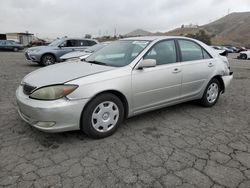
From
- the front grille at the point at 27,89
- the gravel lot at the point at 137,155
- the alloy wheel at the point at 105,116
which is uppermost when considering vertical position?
the front grille at the point at 27,89

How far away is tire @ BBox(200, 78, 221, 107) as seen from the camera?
193 inches

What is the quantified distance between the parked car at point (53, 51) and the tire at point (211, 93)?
876 centimetres

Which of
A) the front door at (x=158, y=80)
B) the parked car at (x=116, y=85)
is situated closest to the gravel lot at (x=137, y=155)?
the parked car at (x=116, y=85)

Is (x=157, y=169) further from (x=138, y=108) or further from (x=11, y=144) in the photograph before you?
(x=11, y=144)

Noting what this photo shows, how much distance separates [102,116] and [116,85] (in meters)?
0.50

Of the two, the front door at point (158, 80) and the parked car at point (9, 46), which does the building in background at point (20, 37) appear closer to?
the parked car at point (9, 46)

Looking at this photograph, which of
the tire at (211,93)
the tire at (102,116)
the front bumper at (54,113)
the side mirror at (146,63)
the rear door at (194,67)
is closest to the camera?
the front bumper at (54,113)

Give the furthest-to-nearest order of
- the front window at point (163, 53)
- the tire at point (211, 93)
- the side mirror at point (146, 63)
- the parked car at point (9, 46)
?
the parked car at point (9, 46) → the tire at point (211, 93) → the front window at point (163, 53) → the side mirror at point (146, 63)

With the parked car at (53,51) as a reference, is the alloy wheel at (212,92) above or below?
below

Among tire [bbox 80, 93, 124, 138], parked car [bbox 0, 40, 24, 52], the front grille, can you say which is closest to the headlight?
the front grille

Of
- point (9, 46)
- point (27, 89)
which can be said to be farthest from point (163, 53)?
point (9, 46)

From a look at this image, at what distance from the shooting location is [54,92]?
3.06m

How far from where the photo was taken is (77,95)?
10.1ft

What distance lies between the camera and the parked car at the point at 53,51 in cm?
1164
